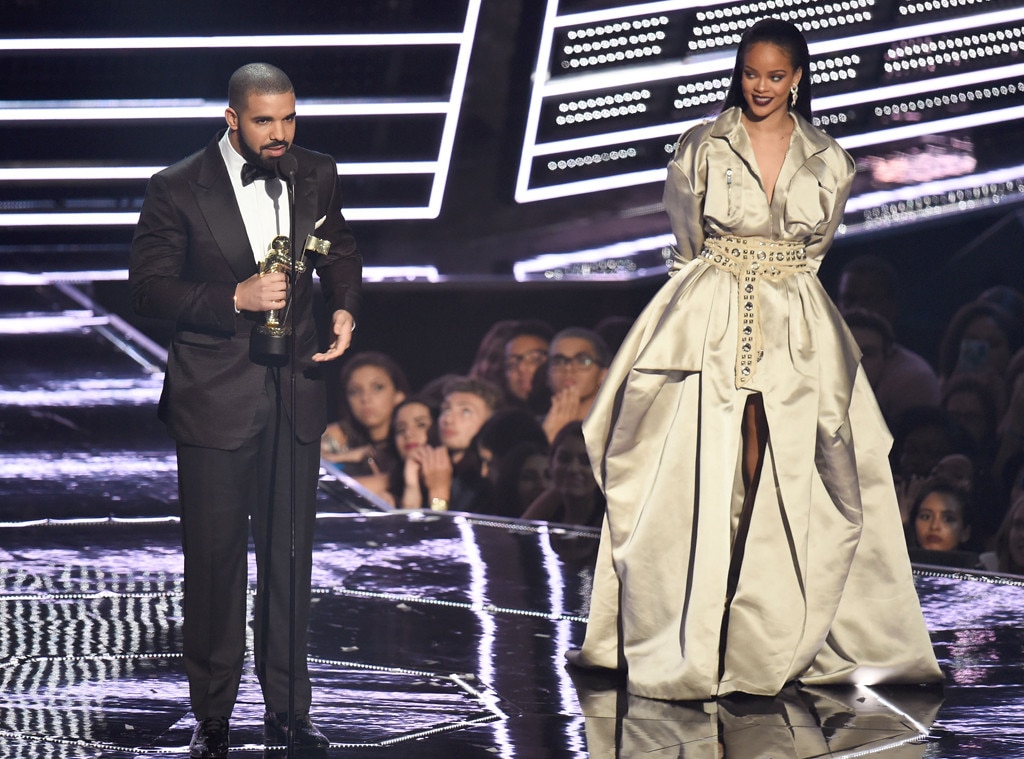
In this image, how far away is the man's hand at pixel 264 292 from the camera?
2.64 metres

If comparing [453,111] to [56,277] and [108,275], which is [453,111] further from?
[56,277]

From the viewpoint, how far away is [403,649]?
11.5ft

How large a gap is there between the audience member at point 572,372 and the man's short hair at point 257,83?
3131mm

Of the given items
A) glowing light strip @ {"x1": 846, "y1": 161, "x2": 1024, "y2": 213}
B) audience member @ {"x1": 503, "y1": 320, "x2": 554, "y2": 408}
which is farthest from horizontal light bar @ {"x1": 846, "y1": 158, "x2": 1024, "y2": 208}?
audience member @ {"x1": 503, "y1": 320, "x2": 554, "y2": 408}

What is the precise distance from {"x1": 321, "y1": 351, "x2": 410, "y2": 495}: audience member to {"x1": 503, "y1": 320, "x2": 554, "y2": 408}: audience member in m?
0.41

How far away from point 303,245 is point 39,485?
8.44 ft

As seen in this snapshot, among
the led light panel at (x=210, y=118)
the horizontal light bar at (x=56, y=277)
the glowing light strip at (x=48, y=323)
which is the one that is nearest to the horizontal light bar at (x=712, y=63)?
the led light panel at (x=210, y=118)

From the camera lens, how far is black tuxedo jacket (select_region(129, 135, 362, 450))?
8.99ft

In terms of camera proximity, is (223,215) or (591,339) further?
(591,339)

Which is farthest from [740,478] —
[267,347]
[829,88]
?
[829,88]

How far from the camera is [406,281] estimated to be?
A: 5.94 metres

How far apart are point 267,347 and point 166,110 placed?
403cm

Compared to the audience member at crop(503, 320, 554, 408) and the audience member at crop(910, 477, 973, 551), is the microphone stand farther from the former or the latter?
the audience member at crop(503, 320, 554, 408)

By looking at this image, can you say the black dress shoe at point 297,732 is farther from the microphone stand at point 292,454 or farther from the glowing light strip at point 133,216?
the glowing light strip at point 133,216
